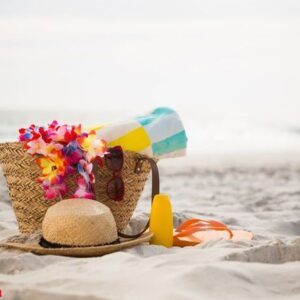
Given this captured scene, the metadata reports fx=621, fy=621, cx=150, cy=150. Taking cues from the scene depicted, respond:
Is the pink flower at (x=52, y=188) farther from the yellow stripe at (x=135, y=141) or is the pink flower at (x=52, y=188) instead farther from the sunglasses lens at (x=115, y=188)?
the yellow stripe at (x=135, y=141)

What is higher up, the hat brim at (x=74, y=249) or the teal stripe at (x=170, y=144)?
the teal stripe at (x=170, y=144)

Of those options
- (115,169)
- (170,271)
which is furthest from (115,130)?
(170,271)

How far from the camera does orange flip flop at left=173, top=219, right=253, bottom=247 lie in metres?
2.12

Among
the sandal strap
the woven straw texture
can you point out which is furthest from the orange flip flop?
the woven straw texture

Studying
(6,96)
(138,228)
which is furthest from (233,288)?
(6,96)

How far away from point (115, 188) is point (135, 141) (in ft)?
0.75

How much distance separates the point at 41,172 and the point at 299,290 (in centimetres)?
103

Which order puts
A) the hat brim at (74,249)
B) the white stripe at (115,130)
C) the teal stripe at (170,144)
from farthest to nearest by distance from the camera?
1. the teal stripe at (170,144)
2. the white stripe at (115,130)
3. the hat brim at (74,249)

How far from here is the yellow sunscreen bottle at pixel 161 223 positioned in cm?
207

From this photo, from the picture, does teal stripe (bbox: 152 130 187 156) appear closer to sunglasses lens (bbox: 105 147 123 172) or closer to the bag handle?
the bag handle

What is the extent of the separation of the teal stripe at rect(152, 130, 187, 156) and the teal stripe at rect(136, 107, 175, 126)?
96 millimetres

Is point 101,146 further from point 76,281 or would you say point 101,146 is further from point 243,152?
point 243,152

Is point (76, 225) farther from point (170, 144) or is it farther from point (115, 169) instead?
point (170, 144)

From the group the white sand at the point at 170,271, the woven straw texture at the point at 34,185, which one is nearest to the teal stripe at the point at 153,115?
the woven straw texture at the point at 34,185
